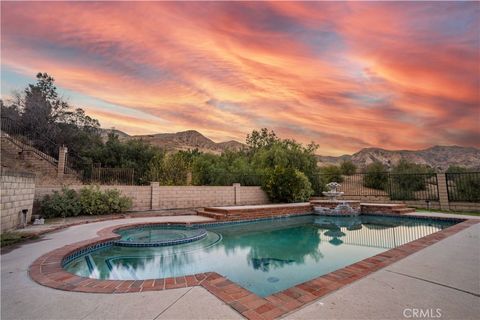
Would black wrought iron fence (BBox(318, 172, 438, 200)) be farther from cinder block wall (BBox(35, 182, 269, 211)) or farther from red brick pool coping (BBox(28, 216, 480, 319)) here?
red brick pool coping (BBox(28, 216, 480, 319))

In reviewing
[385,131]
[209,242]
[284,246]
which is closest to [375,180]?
[385,131]

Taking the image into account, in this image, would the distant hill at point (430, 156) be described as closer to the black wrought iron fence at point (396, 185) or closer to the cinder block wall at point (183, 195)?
the black wrought iron fence at point (396, 185)

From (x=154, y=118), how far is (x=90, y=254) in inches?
543

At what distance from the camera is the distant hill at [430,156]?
3024cm

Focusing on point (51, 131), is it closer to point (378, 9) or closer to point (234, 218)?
point (234, 218)

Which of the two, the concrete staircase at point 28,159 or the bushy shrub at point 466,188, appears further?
the concrete staircase at point 28,159

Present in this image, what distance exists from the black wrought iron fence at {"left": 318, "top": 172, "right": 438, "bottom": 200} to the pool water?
5321 millimetres

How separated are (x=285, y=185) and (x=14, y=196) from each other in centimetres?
1083

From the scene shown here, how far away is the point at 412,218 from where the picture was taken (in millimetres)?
9242

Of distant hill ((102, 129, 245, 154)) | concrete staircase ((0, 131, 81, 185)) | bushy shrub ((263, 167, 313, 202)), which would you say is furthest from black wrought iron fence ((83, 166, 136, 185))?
distant hill ((102, 129, 245, 154))

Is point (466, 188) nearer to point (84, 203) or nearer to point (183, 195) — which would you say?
point (183, 195)
